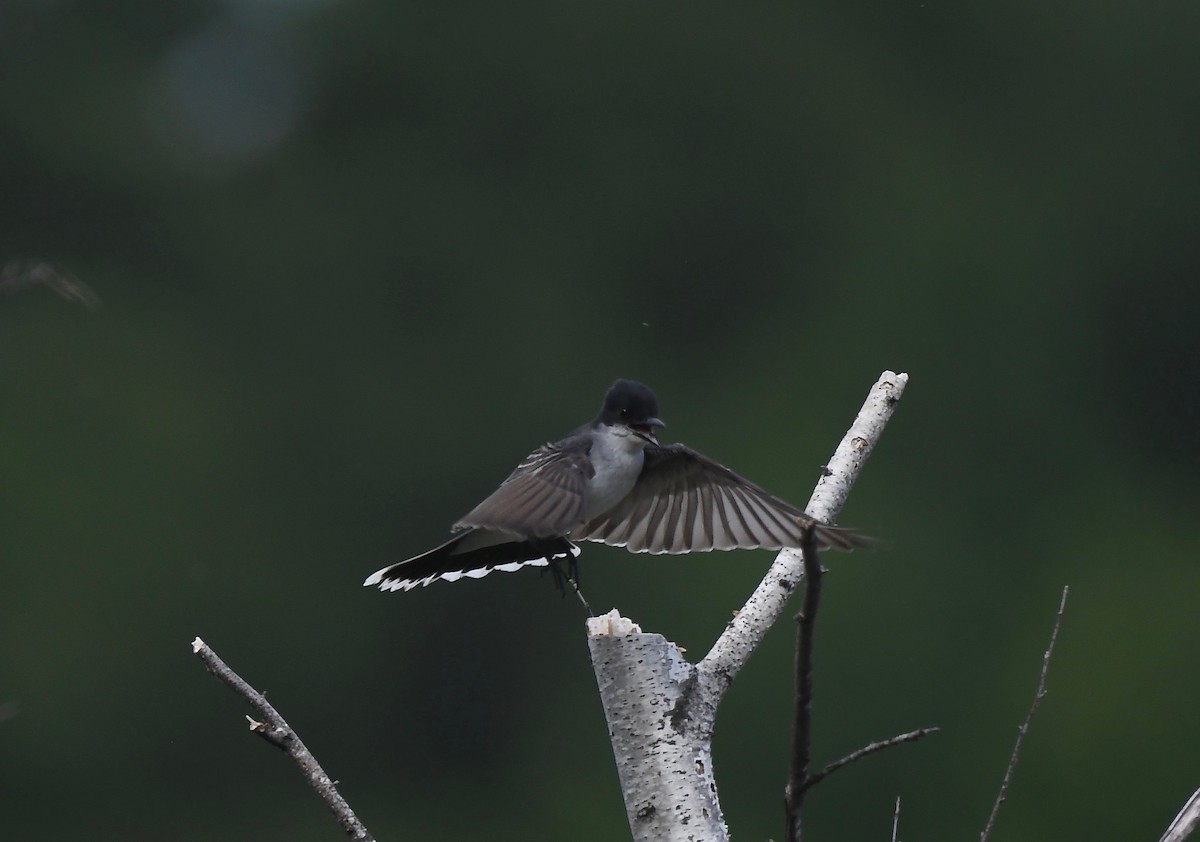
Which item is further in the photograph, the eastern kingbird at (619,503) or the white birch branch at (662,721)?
the eastern kingbird at (619,503)

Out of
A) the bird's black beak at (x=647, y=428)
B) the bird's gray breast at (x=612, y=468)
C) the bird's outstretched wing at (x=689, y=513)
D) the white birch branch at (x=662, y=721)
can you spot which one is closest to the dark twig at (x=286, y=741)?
the white birch branch at (x=662, y=721)

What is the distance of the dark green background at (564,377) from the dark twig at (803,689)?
15.1 metres

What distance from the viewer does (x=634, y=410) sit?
5.64 m

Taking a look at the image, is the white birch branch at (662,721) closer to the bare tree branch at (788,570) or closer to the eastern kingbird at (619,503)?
the bare tree branch at (788,570)

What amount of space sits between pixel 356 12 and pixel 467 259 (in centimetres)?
545

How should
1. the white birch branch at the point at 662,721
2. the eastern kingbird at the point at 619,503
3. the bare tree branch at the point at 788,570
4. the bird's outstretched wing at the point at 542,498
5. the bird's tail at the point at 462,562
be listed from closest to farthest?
1. the white birch branch at the point at 662,721
2. the bare tree branch at the point at 788,570
3. the bird's outstretched wing at the point at 542,498
4. the eastern kingbird at the point at 619,503
5. the bird's tail at the point at 462,562

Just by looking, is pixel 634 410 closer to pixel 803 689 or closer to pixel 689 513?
pixel 689 513

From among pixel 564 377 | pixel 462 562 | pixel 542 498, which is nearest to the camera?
pixel 542 498

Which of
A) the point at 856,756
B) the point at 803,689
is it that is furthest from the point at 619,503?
the point at 803,689

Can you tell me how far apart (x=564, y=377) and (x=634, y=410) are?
17983 millimetres

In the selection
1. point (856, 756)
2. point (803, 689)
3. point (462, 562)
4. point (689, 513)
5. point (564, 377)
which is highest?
point (803, 689)

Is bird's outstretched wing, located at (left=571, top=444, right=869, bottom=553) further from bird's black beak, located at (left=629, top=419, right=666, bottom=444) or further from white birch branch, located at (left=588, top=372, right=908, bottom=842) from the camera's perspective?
white birch branch, located at (left=588, top=372, right=908, bottom=842)

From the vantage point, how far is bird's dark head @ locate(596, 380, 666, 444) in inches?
221

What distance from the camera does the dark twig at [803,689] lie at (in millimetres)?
2816
